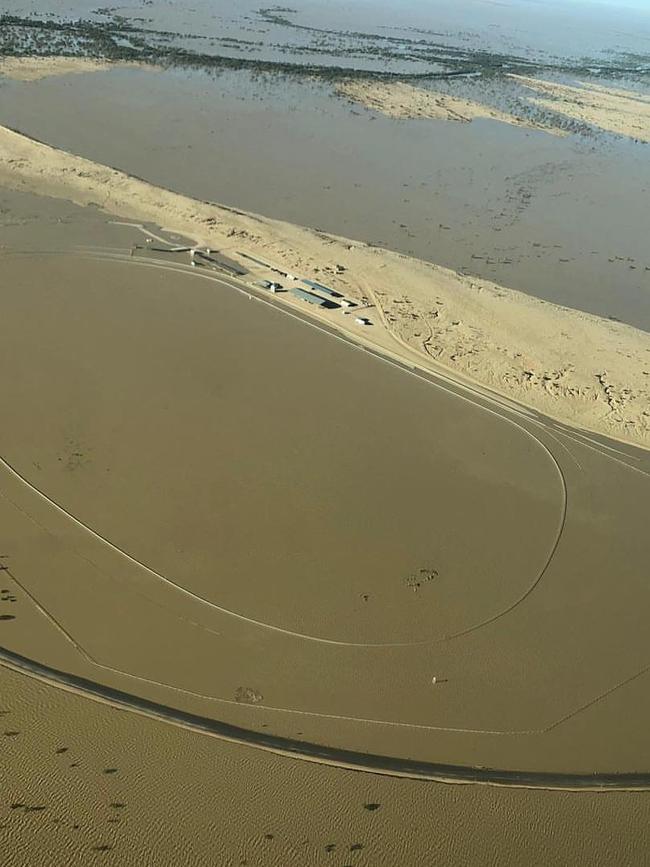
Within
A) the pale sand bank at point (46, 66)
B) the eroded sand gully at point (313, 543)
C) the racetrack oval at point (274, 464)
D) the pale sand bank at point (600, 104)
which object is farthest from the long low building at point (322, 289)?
the pale sand bank at point (600, 104)

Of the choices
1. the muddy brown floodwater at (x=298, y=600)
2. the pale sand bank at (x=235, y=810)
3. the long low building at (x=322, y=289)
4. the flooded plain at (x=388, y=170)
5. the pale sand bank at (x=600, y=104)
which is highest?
the pale sand bank at (x=600, y=104)

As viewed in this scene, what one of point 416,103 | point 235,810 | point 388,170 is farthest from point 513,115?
point 235,810

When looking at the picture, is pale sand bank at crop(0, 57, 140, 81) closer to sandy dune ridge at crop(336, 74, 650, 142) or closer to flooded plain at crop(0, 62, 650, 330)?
flooded plain at crop(0, 62, 650, 330)

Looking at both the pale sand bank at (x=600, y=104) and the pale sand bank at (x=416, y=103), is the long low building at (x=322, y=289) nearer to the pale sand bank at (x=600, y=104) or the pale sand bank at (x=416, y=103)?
the pale sand bank at (x=416, y=103)

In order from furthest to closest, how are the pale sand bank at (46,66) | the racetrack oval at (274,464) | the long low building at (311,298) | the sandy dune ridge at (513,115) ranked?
the sandy dune ridge at (513,115) → the pale sand bank at (46,66) → the long low building at (311,298) → the racetrack oval at (274,464)

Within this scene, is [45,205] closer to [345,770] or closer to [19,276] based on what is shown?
[19,276]
